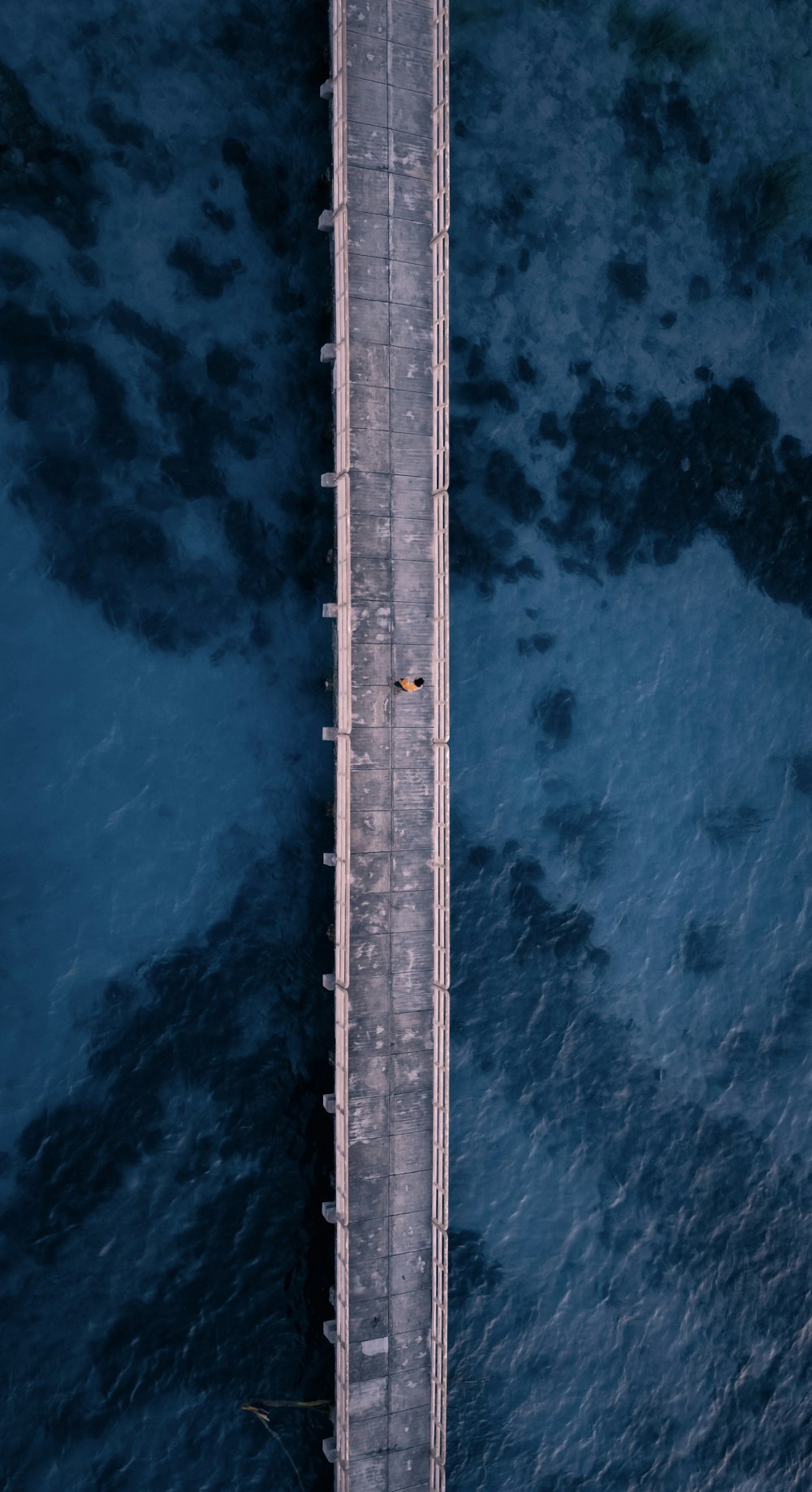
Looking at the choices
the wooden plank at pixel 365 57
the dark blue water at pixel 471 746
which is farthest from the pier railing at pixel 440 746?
the dark blue water at pixel 471 746

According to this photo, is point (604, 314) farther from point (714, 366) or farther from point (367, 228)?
point (367, 228)

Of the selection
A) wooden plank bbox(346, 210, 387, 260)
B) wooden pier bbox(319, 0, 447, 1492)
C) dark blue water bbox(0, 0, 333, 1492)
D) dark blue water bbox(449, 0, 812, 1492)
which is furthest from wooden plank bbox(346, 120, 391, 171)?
dark blue water bbox(449, 0, 812, 1492)

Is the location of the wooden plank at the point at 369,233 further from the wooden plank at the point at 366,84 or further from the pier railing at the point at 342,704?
the wooden plank at the point at 366,84

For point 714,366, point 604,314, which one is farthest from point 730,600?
point 604,314

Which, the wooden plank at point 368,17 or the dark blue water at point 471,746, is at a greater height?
the wooden plank at point 368,17

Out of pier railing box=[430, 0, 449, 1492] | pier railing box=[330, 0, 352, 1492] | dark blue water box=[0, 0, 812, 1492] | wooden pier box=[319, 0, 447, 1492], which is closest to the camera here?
pier railing box=[330, 0, 352, 1492]

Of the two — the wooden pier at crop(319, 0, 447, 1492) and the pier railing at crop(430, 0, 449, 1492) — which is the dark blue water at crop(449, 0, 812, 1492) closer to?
the pier railing at crop(430, 0, 449, 1492)

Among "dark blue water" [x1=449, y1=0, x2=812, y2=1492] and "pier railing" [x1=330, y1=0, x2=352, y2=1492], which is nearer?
"pier railing" [x1=330, y1=0, x2=352, y2=1492]

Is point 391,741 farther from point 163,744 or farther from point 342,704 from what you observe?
point 163,744
